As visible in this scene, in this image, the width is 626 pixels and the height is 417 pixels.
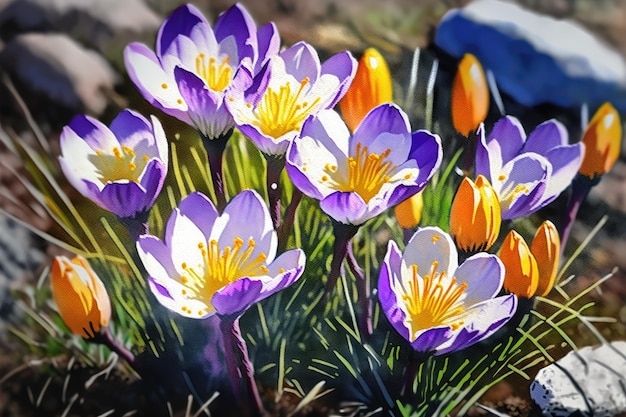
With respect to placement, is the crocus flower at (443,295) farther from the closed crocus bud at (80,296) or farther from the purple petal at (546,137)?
the closed crocus bud at (80,296)

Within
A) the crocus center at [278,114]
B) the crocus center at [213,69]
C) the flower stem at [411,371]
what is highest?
the crocus center at [213,69]

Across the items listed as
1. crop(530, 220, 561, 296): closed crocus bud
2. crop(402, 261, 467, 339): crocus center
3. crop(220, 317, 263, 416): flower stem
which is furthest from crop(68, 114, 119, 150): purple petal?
crop(530, 220, 561, 296): closed crocus bud

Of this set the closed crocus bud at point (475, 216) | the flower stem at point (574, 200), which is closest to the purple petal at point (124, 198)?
the closed crocus bud at point (475, 216)

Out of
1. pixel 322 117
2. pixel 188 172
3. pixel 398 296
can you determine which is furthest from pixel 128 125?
pixel 398 296

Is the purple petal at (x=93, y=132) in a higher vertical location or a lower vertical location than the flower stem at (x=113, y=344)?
higher

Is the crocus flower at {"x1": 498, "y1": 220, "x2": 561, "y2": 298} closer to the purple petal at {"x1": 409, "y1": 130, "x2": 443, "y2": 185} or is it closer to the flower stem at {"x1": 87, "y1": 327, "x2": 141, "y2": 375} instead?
the purple petal at {"x1": 409, "y1": 130, "x2": 443, "y2": 185}

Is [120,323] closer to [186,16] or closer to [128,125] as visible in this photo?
[128,125]
